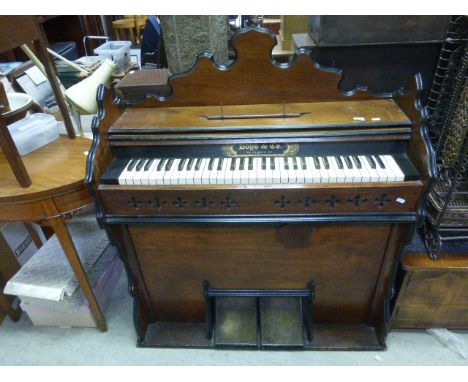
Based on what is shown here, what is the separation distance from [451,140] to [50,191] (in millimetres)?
1598

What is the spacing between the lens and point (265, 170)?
1160mm

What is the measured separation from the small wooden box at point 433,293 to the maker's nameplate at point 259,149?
0.73 metres

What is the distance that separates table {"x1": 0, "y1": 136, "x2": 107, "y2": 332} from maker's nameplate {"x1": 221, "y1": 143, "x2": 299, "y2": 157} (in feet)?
1.99

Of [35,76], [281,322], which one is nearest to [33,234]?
[35,76]

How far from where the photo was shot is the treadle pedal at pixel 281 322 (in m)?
1.62

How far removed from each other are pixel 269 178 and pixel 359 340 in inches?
40.8

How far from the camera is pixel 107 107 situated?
4.09 ft

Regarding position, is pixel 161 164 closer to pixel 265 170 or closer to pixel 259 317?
pixel 265 170

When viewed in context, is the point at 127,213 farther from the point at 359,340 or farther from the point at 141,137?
the point at 359,340


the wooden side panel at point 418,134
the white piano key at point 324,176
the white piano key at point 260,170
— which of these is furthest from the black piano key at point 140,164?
the wooden side panel at point 418,134

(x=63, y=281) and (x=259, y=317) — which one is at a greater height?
(x=63, y=281)

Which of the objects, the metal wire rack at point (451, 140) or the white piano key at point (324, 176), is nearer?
the white piano key at point (324, 176)

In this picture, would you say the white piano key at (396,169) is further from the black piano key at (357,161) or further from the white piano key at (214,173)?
the white piano key at (214,173)

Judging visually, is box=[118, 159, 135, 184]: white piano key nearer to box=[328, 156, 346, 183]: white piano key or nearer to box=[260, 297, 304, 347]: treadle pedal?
box=[328, 156, 346, 183]: white piano key
